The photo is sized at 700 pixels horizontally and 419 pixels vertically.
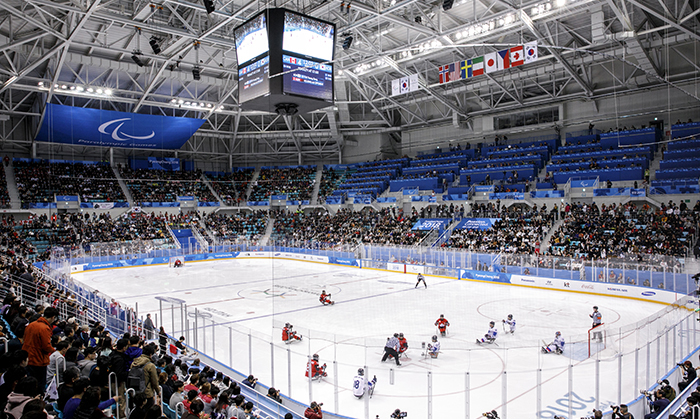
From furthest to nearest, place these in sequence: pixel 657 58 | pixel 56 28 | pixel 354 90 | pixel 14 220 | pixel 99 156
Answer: pixel 99 156, pixel 354 90, pixel 14 220, pixel 657 58, pixel 56 28

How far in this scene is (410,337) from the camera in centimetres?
1493

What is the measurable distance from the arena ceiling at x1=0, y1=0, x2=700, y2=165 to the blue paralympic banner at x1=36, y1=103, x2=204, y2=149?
1.29 meters

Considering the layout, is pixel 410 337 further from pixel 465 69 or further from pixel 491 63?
pixel 465 69

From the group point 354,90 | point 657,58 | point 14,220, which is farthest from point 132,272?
point 657,58

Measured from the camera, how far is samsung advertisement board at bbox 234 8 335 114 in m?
16.6

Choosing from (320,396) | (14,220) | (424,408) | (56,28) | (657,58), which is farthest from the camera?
(14,220)

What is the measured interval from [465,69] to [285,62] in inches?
367

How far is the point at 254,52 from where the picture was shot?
57.7 feet

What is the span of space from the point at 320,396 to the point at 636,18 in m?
27.3

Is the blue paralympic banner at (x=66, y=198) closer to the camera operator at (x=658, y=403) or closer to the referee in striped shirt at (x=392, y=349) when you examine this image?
the referee in striped shirt at (x=392, y=349)

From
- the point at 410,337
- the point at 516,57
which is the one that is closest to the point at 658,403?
the point at 410,337

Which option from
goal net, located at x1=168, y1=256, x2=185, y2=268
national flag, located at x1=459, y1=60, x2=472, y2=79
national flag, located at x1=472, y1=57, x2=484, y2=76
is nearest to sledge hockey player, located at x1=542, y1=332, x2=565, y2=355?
national flag, located at x1=472, y1=57, x2=484, y2=76

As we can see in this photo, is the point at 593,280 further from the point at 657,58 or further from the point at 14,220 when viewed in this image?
the point at 14,220

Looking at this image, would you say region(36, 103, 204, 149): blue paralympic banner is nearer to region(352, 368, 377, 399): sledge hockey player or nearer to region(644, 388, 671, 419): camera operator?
region(352, 368, 377, 399): sledge hockey player
